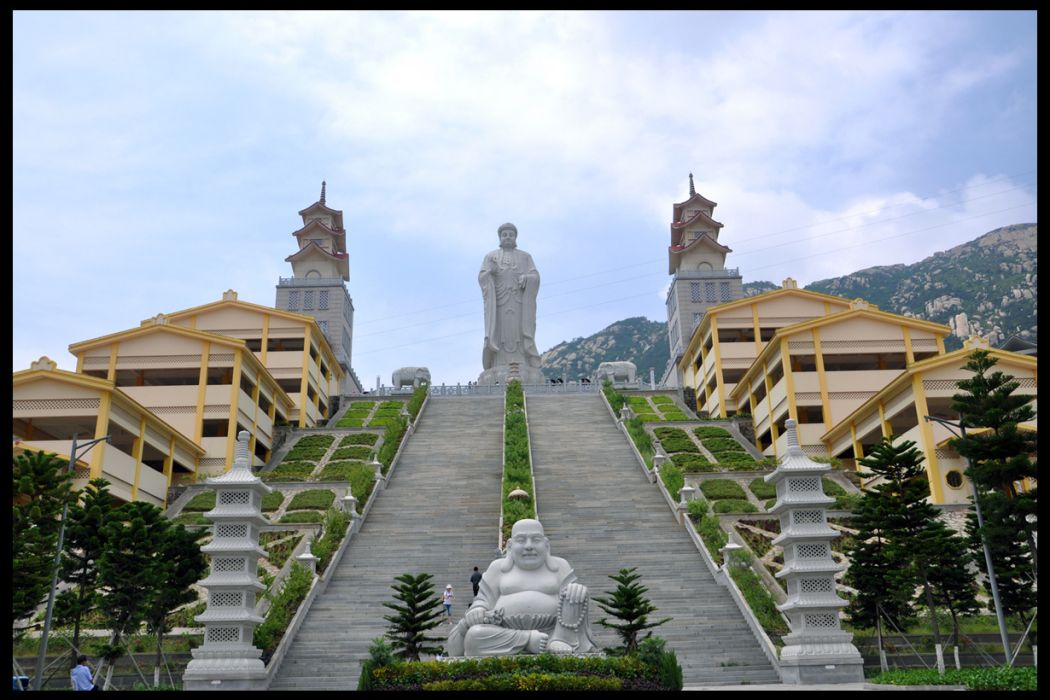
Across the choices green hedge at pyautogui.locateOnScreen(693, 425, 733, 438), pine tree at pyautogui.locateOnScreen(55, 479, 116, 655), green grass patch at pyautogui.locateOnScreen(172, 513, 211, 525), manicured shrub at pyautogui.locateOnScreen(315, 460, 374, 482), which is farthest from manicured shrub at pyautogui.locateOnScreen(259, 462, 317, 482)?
green hedge at pyautogui.locateOnScreen(693, 425, 733, 438)

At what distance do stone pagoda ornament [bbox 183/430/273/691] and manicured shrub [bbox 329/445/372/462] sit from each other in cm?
1666

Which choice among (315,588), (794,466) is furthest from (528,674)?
(315,588)

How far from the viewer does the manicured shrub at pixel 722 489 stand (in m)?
26.7

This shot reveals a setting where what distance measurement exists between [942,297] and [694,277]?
45.3m

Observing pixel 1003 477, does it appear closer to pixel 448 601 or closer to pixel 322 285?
pixel 448 601

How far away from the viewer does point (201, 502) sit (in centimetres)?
2894

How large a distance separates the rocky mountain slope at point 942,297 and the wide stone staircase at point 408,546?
48.0 metres

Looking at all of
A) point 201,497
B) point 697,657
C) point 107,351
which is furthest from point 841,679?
point 107,351

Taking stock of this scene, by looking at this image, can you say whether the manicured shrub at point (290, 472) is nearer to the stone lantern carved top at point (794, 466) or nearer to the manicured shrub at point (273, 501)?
the manicured shrub at point (273, 501)

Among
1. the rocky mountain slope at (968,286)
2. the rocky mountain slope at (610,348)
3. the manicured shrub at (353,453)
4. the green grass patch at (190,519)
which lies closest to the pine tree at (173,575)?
the green grass patch at (190,519)

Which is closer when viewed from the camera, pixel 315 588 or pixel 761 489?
pixel 315 588

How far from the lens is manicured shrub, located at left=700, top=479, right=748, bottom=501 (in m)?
26.7

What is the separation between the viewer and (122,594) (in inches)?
645
